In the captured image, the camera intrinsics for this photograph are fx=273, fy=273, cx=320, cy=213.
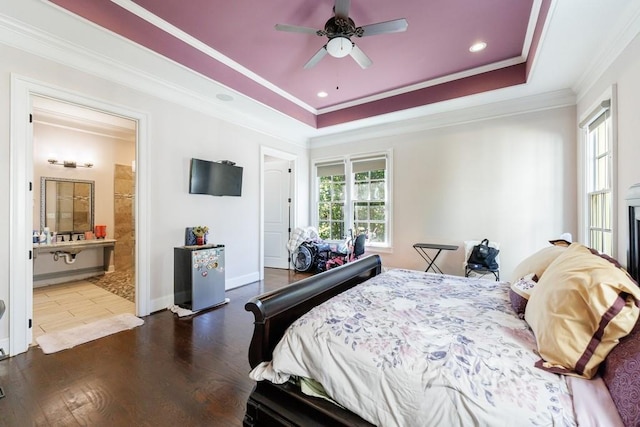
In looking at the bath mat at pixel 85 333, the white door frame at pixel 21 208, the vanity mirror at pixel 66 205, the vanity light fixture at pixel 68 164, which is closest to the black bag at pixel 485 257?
the bath mat at pixel 85 333

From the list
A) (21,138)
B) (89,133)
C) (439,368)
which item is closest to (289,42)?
(21,138)

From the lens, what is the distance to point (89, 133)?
5.15 m

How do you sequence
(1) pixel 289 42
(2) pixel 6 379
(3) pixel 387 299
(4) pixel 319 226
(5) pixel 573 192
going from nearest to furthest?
(3) pixel 387 299
(2) pixel 6 379
(1) pixel 289 42
(5) pixel 573 192
(4) pixel 319 226

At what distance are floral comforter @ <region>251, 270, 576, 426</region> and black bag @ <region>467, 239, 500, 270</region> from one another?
232cm

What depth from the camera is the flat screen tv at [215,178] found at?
377cm

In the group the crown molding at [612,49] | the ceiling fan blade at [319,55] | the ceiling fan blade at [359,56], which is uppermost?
the ceiling fan blade at [319,55]

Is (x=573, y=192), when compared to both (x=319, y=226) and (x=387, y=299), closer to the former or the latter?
(x=387, y=299)

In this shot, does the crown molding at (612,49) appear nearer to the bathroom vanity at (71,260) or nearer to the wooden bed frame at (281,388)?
the wooden bed frame at (281,388)

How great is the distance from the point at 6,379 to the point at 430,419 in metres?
2.95

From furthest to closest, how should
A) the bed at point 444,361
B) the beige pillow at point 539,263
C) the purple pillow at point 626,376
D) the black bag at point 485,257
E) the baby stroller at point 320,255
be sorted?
the baby stroller at point 320,255 < the black bag at point 485,257 < the beige pillow at point 539,263 < the bed at point 444,361 < the purple pillow at point 626,376

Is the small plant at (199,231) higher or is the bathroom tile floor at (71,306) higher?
the small plant at (199,231)

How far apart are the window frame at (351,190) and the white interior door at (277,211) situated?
60 cm

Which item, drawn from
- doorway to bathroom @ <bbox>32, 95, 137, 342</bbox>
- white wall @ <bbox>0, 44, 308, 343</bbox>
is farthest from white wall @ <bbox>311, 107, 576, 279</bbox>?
doorway to bathroom @ <bbox>32, 95, 137, 342</bbox>

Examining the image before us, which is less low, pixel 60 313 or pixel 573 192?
pixel 573 192
